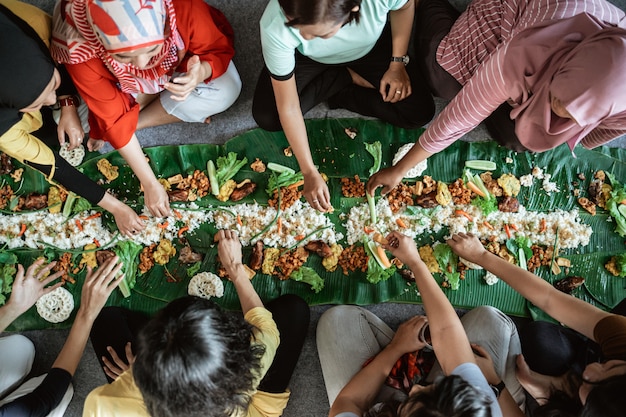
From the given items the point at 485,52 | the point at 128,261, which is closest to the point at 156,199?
the point at 128,261

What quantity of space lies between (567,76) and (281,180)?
3.74 feet

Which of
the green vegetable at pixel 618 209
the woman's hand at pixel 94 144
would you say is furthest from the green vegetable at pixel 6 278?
the green vegetable at pixel 618 209

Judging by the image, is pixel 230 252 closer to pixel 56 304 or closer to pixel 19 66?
pixel 56 304

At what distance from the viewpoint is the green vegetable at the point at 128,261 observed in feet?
6.31

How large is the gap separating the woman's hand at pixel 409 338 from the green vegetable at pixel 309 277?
1.22ft

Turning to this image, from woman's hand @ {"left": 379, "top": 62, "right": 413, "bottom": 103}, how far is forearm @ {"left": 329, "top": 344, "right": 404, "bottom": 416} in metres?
1.01

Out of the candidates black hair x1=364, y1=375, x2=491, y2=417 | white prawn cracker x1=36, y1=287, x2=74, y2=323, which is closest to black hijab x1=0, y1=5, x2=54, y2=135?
white prawn cracker x1=36, y1=287, x2=74, y2=323

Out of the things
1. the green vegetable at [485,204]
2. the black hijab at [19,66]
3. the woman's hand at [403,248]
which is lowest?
the woman's hand at [403,248]

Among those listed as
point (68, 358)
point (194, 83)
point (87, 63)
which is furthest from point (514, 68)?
point (68, 358)

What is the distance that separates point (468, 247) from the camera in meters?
1.79

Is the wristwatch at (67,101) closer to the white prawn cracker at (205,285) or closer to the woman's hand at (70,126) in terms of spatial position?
the woman's hand at (70,126)

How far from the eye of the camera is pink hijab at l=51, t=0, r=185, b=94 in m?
1.25

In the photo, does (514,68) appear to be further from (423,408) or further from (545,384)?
(545,384)

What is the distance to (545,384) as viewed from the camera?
5.18ft
